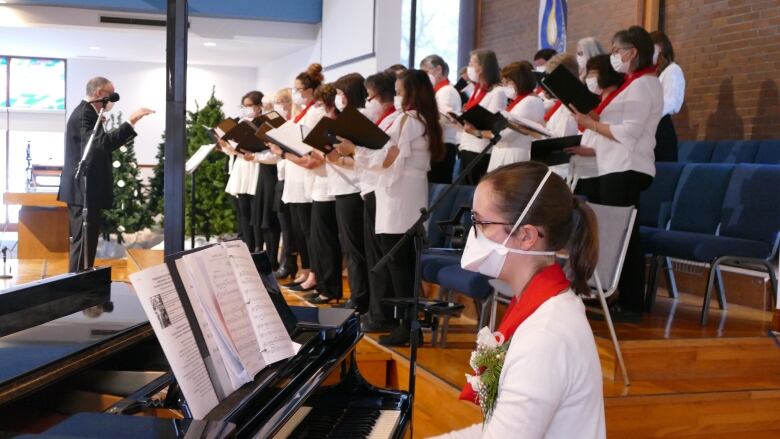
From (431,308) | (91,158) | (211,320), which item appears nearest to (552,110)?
(431,308)

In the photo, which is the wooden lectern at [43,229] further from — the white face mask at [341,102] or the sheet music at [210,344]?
the sheet music at [210,344]

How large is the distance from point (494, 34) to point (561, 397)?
961cm

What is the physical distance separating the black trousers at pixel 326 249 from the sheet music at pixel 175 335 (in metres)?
4.17

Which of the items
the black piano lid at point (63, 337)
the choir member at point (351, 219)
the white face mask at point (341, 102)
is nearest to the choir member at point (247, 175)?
the white face mask at point (341, 102)

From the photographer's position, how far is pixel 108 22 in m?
11.0

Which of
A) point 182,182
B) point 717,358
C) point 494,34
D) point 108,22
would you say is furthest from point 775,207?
point 108,22

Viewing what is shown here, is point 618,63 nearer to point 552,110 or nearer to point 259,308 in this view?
point 552,110

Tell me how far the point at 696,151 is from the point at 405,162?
3130 mm

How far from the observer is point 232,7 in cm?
1112

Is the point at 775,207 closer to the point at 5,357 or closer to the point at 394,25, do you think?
the point at 5,357

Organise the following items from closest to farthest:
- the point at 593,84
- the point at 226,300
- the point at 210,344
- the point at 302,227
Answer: the point at 210,344 → the point at 226,300 → the point at 593,84 → the point at 302,227

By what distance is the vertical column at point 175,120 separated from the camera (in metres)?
2.73

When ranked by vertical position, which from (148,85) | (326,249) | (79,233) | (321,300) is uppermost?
(148,85)

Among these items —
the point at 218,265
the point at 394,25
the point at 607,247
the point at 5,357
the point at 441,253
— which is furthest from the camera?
the point at 394,25
